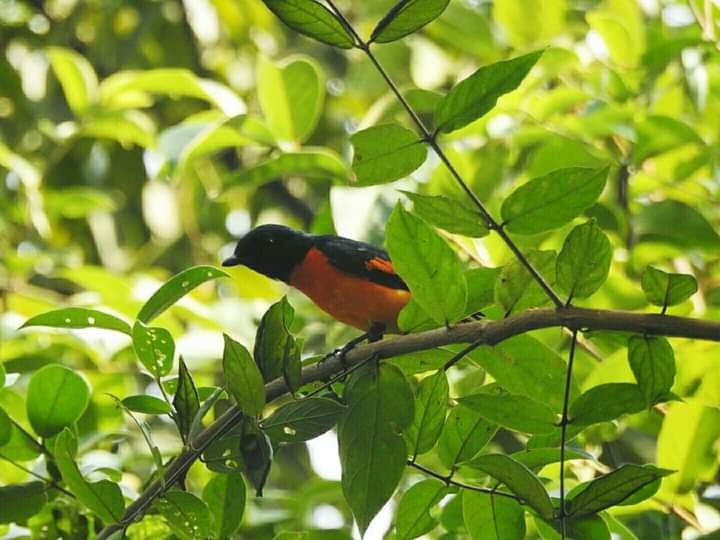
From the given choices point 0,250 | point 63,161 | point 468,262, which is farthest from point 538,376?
point 63,161

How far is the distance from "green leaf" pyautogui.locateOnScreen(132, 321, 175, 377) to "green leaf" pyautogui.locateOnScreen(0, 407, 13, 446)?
260 mm

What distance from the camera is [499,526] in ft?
4.60

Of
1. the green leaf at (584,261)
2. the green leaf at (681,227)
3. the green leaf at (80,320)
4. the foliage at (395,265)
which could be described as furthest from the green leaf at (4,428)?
the green leaf at (681,227)

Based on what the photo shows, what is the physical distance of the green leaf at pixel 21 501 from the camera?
1.59 meters

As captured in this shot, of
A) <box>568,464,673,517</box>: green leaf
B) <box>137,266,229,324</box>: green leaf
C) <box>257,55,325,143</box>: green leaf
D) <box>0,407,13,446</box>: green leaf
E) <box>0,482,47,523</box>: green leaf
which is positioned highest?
<box>257,55,325,143</box>: green leaf

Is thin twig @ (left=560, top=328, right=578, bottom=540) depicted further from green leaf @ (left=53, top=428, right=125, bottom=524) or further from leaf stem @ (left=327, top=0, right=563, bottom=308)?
green leaf @ (left=53, top=428, right=125, bottom=524)

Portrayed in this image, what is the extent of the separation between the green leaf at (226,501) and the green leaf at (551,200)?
46cm

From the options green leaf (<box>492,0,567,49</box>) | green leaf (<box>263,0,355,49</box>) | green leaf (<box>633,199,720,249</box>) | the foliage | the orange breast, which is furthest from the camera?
green leaf (<box>492,0,567,49</box>)

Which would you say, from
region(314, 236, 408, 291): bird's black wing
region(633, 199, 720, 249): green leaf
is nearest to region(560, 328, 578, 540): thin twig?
region(314, 236, 408, 291): bird's black wing

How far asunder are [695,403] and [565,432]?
406mm

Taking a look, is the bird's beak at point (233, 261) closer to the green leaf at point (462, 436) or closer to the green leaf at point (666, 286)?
the green leaf at point (462, 436)

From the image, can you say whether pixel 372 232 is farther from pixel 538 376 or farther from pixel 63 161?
pixel 63 161

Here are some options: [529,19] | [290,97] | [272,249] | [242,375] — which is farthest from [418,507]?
[529,19]

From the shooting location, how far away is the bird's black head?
227 cm
